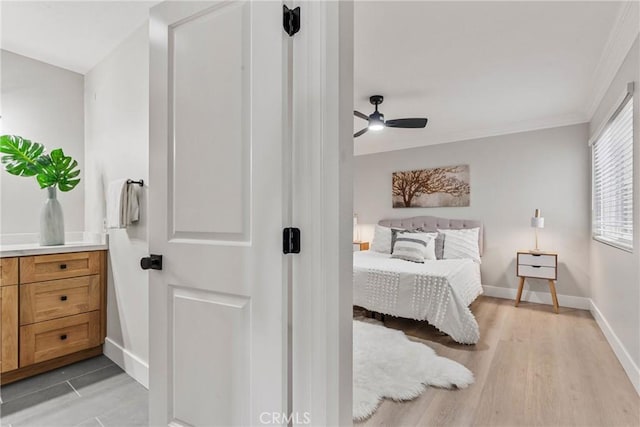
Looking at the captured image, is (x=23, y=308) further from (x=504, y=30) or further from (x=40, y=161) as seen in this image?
(x=504, y=30)

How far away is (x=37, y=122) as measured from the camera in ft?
8.84

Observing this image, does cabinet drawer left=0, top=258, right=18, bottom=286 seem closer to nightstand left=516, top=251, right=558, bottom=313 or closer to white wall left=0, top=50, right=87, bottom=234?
white wall left=0, top=50, right=87, bottom=234

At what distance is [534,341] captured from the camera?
2.93 m

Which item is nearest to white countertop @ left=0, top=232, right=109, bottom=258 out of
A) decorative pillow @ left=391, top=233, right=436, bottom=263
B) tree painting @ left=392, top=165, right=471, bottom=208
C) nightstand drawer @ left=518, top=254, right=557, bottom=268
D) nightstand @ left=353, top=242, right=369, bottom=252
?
decorative pillow @ left=391, top=233, right=436, bottom=263

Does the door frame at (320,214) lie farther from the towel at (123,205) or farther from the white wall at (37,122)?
the white wall at (37,122)

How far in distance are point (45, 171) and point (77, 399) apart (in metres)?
1.64

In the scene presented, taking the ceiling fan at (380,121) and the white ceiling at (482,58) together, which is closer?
the white ceiling at (482,58)

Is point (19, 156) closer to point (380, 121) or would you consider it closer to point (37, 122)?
point (37, 122)

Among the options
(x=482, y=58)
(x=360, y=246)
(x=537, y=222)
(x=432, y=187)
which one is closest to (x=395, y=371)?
(x=482, y=58)

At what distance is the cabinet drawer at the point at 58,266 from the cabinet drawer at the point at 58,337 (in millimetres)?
320

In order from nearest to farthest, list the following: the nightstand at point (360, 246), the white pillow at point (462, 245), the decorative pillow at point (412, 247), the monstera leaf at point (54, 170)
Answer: the monstera leaf at point (54, 170)
the decorative pillow at point (412, 247)
the white pillow at point (462, 245)
the nightstand at point (360, 246)

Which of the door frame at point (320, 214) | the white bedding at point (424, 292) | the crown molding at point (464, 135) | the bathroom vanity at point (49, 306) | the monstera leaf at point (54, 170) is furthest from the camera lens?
the crown molding at point (464, 135)

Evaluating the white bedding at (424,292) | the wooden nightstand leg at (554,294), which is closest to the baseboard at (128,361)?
the white bedding at (424,292)

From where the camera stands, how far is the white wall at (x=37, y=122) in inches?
101
